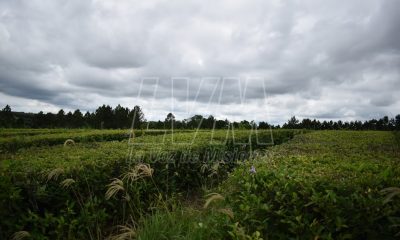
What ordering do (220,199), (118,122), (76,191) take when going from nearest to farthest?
1. (220,199)
2. (76,191)
3. (118,122)

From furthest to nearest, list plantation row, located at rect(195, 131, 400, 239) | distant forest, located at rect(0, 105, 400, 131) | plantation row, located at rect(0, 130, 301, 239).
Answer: distant forest, located at rect(0, 105, 400, 131), plantation row, located at rect(0, 130, 301, 239), plantation row, located at rect(195, 131, 400, 239)

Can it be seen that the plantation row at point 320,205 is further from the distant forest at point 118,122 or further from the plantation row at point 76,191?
the distant forest at point 118,122

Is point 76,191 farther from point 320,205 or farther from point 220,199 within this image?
point 320,205

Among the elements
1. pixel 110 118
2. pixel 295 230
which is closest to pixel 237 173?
pixel 295 230

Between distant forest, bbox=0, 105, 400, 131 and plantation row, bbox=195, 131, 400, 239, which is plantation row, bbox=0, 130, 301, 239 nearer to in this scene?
plantation row, bbox=195, 131, 400, 239

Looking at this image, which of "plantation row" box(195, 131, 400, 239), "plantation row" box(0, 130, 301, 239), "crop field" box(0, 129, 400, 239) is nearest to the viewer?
"plantation row" box(195, 131, 400, 239)

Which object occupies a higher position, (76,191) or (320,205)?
(320,205)

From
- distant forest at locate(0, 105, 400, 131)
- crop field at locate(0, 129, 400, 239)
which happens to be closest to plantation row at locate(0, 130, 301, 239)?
crop field at locate(0, 129, 400, 239)

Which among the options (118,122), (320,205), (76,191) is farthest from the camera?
(118,122)

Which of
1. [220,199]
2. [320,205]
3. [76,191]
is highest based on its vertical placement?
[320,205]

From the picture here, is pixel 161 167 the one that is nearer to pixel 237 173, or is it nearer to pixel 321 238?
pixel 237 173

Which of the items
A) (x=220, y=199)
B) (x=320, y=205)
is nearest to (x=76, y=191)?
(x=220, y=199)

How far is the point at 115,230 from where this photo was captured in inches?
226

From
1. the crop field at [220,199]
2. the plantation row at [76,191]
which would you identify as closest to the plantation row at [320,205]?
the crop field at [220,199]
